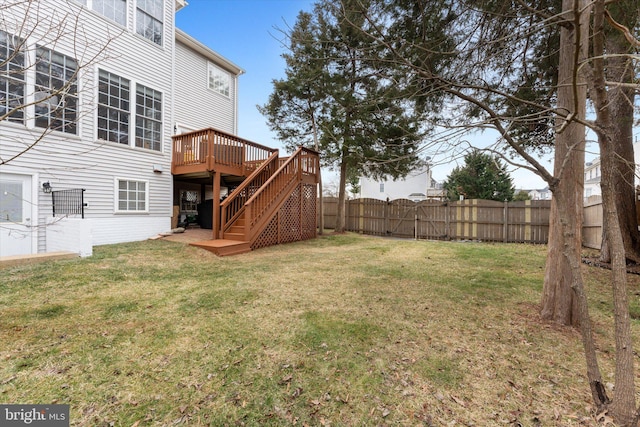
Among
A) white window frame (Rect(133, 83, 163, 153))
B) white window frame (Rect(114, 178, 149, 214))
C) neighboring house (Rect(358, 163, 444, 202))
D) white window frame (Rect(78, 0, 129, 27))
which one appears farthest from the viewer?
neighboring house (Rect(358, 163, 444, 202))

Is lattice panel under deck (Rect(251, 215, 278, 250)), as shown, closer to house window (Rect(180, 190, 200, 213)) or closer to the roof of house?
house window (Rect(180, 190, 200, 213))

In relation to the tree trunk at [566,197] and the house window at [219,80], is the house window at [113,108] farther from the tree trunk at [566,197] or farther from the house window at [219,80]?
the tree trunk at [566,197]

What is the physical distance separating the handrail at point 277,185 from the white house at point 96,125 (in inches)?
145

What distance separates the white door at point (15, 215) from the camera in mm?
6305

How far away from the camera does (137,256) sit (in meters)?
6.59

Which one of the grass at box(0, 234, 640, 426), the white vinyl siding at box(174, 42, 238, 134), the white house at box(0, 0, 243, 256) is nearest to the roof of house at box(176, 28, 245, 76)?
the white house at box(0, 0, 243, 256)

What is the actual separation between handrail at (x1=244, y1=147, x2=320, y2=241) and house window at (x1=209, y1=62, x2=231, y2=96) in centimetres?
575

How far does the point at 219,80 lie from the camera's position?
42.1 feet

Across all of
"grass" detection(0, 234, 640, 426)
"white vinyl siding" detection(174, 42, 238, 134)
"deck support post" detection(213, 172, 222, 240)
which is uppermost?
"white vinyl siding" detection(174, 42, 238, 134)

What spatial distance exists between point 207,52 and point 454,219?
12.8m

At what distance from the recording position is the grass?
2.01 meters

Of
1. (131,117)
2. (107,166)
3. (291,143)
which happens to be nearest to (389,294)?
(107,166)

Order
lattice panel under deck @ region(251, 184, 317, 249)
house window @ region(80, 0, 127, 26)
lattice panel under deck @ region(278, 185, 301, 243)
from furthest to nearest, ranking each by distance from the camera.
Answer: lattice panel under deck @ region(278, 185, 301, 243), lattice panel under deck @ region(251, 184, 317, 249), house window @ region(80, 0, 127, 26)

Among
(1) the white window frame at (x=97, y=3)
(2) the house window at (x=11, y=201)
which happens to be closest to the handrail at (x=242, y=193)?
(2) the house window at (x=11, y=201)
